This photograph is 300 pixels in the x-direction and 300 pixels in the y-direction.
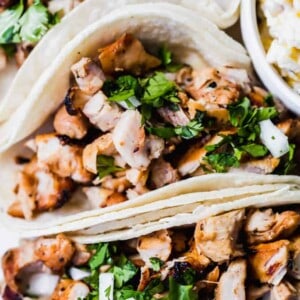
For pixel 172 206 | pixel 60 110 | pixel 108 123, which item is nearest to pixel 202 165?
pixel 172 206

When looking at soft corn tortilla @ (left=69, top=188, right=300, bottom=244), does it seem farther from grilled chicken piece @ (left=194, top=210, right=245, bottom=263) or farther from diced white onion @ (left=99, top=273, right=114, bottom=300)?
diced white onion @ (left=99, top=273, right=114, bottom=300)

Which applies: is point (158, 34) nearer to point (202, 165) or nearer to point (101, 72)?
point (101, 72)

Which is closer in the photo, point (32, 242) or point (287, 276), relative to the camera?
point (287, 276)

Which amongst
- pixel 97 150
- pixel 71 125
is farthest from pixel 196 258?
pixel 71 125

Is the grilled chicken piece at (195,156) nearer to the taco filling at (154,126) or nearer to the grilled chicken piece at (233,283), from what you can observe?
the taco filling at (154,126)

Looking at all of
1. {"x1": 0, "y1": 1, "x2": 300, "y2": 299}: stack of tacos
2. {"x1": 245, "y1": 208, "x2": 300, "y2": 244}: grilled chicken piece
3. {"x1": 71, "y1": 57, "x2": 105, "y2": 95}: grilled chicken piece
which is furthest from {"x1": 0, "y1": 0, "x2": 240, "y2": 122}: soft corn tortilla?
{"x1": 245, "y1": 208, "x2": 300, "y2": 244}: grilled chicken piece

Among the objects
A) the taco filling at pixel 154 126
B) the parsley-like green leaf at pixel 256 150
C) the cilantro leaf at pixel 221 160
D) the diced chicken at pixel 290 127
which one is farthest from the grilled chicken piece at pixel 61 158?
the diced chicken at pixel 290 127
